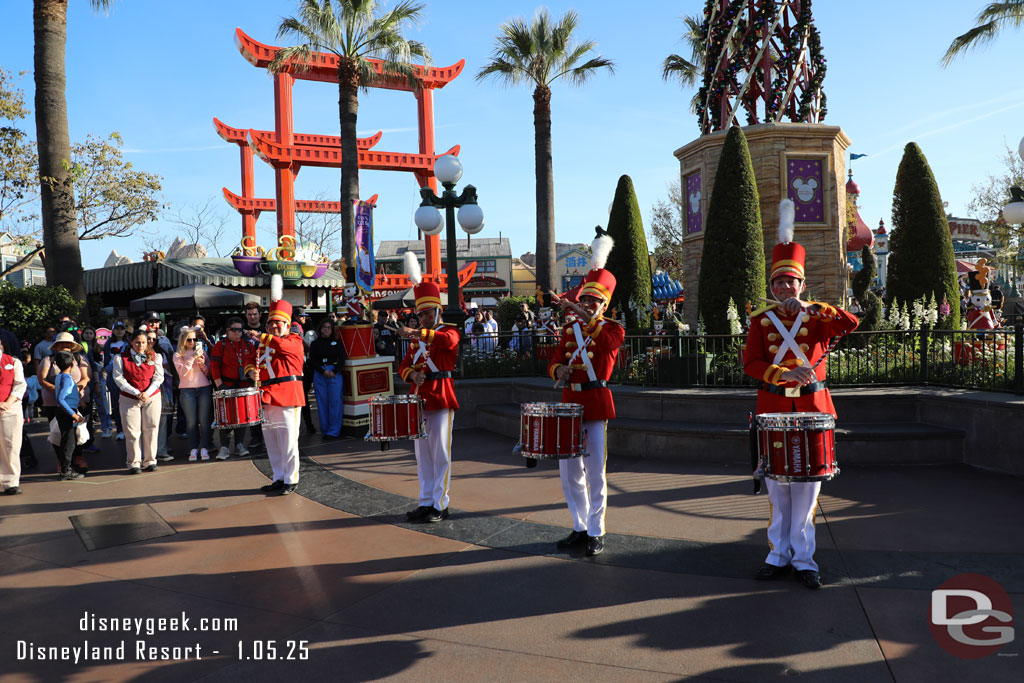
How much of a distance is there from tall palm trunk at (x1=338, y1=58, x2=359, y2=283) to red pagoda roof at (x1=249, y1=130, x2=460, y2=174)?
10.5m

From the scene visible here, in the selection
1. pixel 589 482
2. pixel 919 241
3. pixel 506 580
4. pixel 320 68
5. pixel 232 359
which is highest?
pixel 320 68

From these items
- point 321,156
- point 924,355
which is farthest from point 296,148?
point 924,355

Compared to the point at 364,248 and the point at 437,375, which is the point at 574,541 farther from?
the point at 364,248

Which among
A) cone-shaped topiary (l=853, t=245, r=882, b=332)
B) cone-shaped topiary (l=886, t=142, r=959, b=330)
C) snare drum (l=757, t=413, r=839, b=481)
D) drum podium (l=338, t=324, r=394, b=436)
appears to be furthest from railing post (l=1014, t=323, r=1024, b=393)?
drum podium (l=338, t=324, r=394, b=436)

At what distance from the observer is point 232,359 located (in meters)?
9.05

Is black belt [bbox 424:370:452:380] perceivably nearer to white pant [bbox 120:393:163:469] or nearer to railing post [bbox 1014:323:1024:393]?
white pant [bbox 120:393:163:469]

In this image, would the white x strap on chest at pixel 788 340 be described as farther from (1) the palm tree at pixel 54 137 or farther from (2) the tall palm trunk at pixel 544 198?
(2) the tall palm trunk at pixel 544 198

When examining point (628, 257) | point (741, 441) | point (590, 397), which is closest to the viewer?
point (590, 397)

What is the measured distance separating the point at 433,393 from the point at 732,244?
6.99m

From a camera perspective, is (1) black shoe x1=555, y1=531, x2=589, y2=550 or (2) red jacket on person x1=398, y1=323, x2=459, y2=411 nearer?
(1) black shoe x1=555, y1=531, x2=589, y2=550

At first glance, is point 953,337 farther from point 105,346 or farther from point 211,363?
point 105,346

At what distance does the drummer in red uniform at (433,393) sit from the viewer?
6.17m

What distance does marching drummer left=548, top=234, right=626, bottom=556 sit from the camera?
17.1ft

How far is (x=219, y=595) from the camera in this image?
15.1ft
